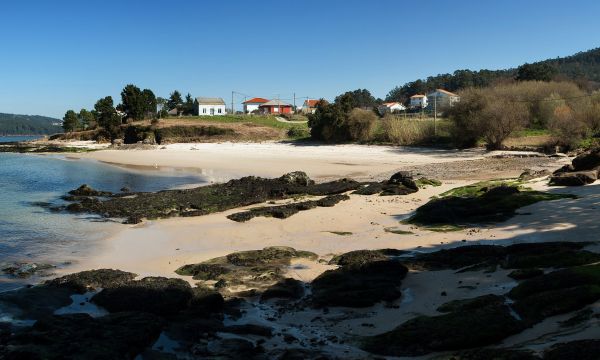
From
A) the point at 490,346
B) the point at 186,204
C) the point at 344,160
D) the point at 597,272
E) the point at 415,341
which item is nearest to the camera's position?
the point at 490,346

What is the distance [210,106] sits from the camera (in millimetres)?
99500

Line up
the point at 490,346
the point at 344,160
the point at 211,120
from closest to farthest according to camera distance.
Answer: the point at 490,346, the point at 344,160, the point at 211,120

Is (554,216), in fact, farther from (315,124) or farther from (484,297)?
(315,124)

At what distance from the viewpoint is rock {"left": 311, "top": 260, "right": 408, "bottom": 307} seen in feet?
25.3

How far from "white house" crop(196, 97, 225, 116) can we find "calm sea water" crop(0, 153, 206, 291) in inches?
2338

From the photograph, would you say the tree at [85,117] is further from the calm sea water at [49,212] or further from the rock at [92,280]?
the rock at [92,280]

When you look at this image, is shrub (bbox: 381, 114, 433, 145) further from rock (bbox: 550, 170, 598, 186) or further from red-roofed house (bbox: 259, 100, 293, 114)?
red-roofed house (bbox: 259, 100, 293, 114)

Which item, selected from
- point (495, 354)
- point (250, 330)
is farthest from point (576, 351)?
point (250, 330)

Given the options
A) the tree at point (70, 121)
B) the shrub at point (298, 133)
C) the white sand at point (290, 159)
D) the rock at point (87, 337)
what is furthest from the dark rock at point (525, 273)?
the tree at point (70, 121)

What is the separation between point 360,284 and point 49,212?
582 inches

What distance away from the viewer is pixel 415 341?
18.7ft

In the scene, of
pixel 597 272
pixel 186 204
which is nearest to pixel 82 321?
pixel 597 272

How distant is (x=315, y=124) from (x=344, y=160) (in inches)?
632

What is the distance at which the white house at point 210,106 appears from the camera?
98.9 metres
